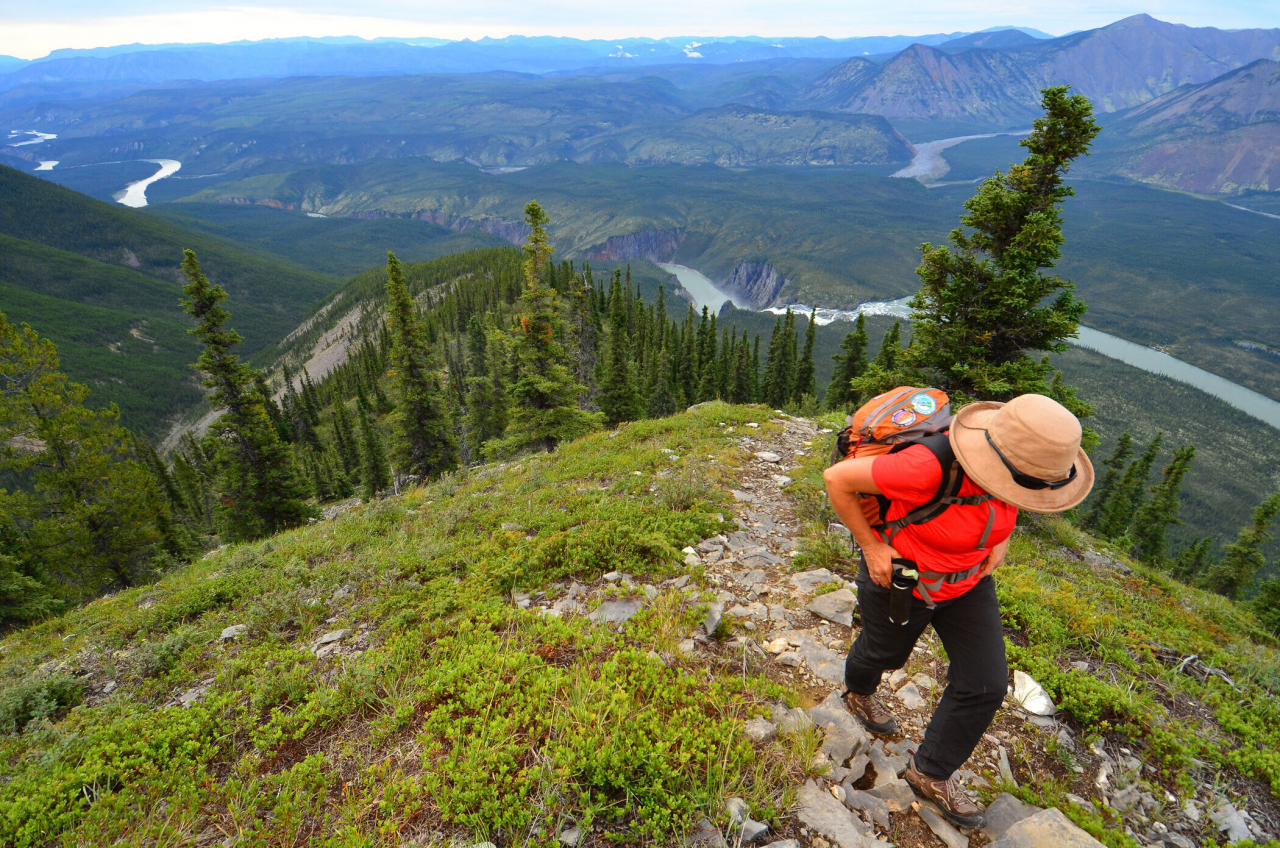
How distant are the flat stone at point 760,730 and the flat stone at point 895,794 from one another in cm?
80

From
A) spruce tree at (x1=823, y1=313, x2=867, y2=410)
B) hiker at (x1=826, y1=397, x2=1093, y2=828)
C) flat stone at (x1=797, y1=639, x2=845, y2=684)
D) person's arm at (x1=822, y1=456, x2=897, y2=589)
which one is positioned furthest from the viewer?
spruce tree at (x1=823, y1=313, x2=867, y2=410)

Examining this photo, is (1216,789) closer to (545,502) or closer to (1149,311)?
(545,502)

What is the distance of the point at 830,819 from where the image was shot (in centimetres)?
361

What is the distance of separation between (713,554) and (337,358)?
447 ft

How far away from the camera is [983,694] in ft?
12.1

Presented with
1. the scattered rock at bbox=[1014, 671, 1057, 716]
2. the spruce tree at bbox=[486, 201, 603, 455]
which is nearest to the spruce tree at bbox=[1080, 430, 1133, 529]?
the spruce tree at bbox=[486, 201, 603, 455]

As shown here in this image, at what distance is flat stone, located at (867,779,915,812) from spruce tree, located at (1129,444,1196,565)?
48659 mm

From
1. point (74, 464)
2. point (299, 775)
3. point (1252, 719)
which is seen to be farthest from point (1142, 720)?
point (74, 464)

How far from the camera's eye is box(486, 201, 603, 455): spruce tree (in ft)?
68.8

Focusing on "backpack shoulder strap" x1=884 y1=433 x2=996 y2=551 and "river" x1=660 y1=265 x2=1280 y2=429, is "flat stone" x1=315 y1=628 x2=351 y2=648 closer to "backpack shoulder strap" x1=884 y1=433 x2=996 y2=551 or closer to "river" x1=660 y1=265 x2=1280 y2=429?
"backpack shoulder strap" x1=884 y1=433 x2=996 y2=551

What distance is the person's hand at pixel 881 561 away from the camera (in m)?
3.67

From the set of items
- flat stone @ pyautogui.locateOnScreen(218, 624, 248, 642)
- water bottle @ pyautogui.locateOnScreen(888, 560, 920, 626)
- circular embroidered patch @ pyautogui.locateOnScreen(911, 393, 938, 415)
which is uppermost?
circular embroidered patch @ pyautogui.locateOnScreen(911, 393, 938, 415)

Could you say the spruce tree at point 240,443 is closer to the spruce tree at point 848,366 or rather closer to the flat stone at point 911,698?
the flat stone at point 911,698

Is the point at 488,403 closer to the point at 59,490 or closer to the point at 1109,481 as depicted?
the point at 59,490
